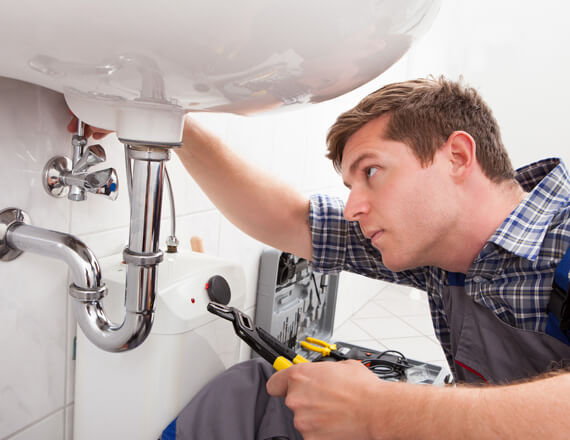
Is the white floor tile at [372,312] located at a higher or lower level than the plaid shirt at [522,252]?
lower

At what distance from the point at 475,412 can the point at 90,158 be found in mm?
569

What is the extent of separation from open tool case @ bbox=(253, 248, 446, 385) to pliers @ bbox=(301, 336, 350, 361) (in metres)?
0.01

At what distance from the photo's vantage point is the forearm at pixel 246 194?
2.68 feet

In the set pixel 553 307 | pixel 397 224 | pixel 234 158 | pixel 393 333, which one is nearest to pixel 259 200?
pixel 234 158

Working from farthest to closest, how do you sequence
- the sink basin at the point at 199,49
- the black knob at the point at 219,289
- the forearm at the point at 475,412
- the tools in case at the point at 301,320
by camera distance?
the tools in case at the point at 301,320 → the black knob at the point at 219,289 → the forearm at the point at 475,412 → the sink basin at the point at 199,49

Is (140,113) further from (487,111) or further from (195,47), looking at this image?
(487,111)

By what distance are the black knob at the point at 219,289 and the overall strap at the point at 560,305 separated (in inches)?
19.5

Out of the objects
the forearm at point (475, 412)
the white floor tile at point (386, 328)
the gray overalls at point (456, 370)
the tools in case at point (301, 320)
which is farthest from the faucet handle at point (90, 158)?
the white floor tile at point (386, 328)

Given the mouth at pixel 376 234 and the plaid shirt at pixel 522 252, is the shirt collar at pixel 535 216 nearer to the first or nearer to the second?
the plaid shirt at pixel 522 252

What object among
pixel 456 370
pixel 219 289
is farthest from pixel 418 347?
pixel 219 289

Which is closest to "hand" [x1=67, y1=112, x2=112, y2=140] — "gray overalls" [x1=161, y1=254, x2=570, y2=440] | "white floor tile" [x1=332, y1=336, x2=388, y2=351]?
"gray overalls" [x1=161, y1=254, x2=570, y2=440]

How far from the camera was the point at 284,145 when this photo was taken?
4.43ft

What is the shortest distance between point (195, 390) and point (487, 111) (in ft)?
2.33

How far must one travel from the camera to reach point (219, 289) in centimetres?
73
